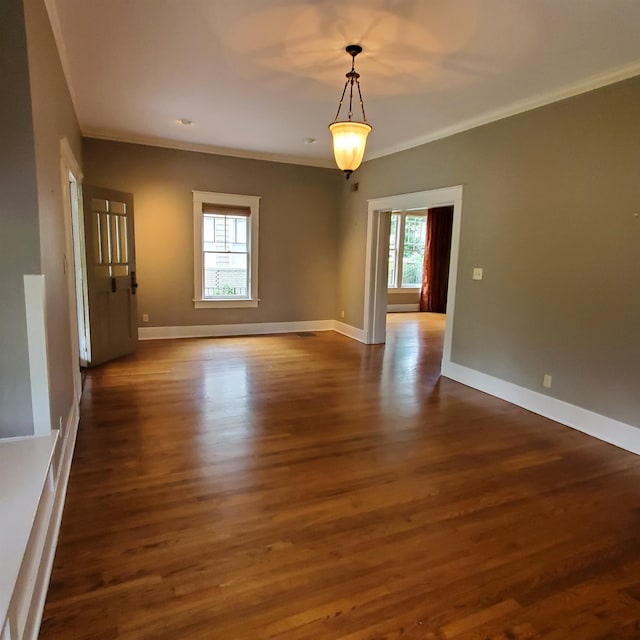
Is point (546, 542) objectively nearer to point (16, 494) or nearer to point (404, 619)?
point (404, 619)

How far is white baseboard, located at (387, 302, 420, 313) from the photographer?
400 inches

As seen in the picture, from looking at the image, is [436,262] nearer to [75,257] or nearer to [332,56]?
[332,56]

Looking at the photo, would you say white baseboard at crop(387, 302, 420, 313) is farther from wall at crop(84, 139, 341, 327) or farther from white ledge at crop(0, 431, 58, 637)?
white ledge at crop(0, 431, 58, 637)

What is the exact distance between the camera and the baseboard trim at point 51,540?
155 centimetres

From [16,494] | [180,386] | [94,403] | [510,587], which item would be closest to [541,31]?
[510,587]

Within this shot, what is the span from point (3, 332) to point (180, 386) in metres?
2.35

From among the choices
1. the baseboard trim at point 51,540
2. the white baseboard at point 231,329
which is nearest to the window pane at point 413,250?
the white baseboard at point 231,329

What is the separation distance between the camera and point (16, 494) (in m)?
1.80

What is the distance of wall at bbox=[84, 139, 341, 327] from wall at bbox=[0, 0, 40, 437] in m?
4.07

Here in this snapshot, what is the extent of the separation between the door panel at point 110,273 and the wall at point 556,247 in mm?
3780

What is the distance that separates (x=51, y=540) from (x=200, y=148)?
213 inches

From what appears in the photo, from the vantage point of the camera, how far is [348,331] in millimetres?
7137

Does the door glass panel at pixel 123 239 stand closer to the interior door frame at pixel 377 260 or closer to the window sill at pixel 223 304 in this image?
the window sill at pixel 223 304

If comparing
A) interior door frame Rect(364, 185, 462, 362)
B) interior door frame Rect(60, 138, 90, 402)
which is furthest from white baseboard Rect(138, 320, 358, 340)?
interior door frame Rect(60, 138, 90, 402)
